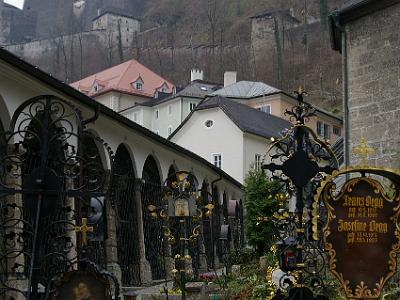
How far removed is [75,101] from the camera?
16.1m

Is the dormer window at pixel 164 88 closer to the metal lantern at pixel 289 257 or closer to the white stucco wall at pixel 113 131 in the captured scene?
the white stucco wall at pixel 113 131

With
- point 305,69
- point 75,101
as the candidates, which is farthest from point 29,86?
point 305,69

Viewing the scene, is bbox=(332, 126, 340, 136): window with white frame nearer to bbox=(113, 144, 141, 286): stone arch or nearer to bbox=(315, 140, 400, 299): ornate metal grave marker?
bbox=(113, 144, 141, 286): stone arch

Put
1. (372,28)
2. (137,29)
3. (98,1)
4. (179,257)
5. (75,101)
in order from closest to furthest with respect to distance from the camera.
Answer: (179,257) < (75,101) < (372,28) < (137,29) < (98,1)

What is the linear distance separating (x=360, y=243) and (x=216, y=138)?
32.4m

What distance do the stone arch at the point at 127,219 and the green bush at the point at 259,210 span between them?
446cm

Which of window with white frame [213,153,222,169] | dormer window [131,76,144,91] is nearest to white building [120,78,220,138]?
dormer window [131,76,144,91]

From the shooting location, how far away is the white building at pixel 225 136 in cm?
4016

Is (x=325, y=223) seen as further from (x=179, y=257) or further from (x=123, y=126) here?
(x=123, y=126)

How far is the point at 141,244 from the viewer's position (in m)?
21.2

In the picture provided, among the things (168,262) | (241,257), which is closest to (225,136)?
(241,257)

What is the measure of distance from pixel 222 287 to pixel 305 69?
68.3m

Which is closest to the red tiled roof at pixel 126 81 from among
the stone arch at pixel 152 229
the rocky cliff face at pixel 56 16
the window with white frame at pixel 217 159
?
the window with white frame at pixel 217 159

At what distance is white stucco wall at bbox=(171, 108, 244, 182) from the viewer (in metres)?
40.2
